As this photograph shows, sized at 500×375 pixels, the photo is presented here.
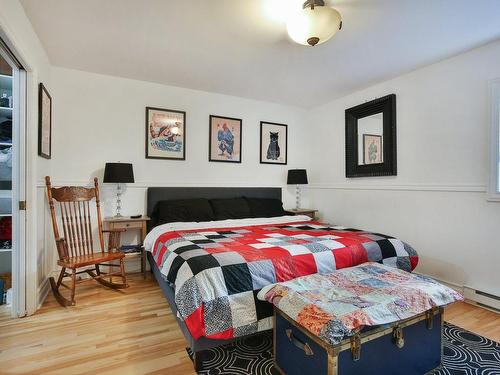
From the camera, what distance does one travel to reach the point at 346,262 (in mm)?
2072

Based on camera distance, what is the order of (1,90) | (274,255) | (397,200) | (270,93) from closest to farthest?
(274,255)
(1,90)
(397,200)
(270,93)

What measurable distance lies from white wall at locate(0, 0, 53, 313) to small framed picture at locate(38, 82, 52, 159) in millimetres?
103

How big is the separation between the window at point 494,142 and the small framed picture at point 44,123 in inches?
160

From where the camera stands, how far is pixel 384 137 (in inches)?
135

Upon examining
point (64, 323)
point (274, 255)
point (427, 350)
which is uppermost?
point (274, 255)

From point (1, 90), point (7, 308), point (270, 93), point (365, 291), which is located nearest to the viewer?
point (365, 291)

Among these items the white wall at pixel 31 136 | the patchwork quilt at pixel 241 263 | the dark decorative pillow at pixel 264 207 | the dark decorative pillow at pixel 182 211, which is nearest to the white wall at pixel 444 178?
the patchwork quilt at pixel 241 263

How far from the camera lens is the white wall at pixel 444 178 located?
2537 mm

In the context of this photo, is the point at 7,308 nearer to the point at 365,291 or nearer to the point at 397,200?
the point at 365,291

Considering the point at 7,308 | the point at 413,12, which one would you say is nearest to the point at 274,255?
the point at 413,12

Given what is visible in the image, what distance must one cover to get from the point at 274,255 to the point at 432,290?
0.93 m

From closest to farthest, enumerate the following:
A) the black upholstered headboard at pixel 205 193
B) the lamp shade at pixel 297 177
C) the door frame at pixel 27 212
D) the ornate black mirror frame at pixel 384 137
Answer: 1. the door frame at pixel 27 212
2. the ornate black mirror frame at pixel 384 137
3. the black upholstered headboard at pixel 205 193
4. the lamp shade at pixel 297 177

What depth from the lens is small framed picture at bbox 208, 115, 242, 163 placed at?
389 cm

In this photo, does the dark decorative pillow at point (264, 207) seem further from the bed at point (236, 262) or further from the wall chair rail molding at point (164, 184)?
the bed at point (236, 262)
